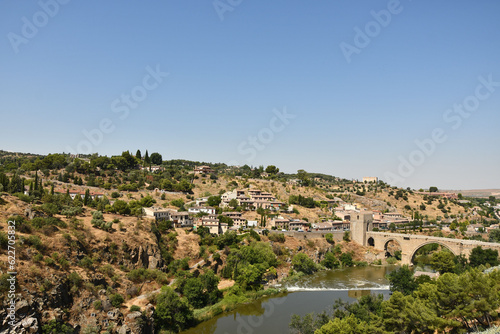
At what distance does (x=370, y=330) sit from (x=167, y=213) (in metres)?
30.2

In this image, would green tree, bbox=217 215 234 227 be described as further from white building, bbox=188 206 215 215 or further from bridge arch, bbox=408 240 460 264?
bridge arch, bbox=408 240 460 264

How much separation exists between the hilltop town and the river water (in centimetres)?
256

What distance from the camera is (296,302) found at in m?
29.7

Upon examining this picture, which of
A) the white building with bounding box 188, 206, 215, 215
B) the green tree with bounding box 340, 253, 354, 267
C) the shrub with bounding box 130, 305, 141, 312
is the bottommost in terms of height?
the green tree with bounding box 340, 253, 354, 267

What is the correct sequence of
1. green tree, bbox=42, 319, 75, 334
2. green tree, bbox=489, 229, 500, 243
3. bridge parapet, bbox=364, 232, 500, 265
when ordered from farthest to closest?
1. green tree, bbox=489, 229, 500, 243
2. bridge parapet, bbox=364, 232, 500, 265
3. green tree, bbox=42, 319, 75, 334

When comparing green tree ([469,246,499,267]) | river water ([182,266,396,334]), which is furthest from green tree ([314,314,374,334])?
green tree ([469,246,499,267])

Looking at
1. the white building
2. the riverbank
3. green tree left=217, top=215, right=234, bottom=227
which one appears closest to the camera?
the riverbank

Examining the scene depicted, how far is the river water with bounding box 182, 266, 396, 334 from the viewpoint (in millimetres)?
24641

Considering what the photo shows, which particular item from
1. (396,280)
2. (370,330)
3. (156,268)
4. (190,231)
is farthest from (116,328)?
(396,280)

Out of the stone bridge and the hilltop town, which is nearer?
the hilltop town

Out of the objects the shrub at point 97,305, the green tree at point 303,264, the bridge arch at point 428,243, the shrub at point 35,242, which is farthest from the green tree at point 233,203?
the shrub at point 35,242

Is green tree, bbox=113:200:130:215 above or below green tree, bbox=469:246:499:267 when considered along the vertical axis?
above

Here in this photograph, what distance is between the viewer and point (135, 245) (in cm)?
3177

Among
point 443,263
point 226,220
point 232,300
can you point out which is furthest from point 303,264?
point 443,263
